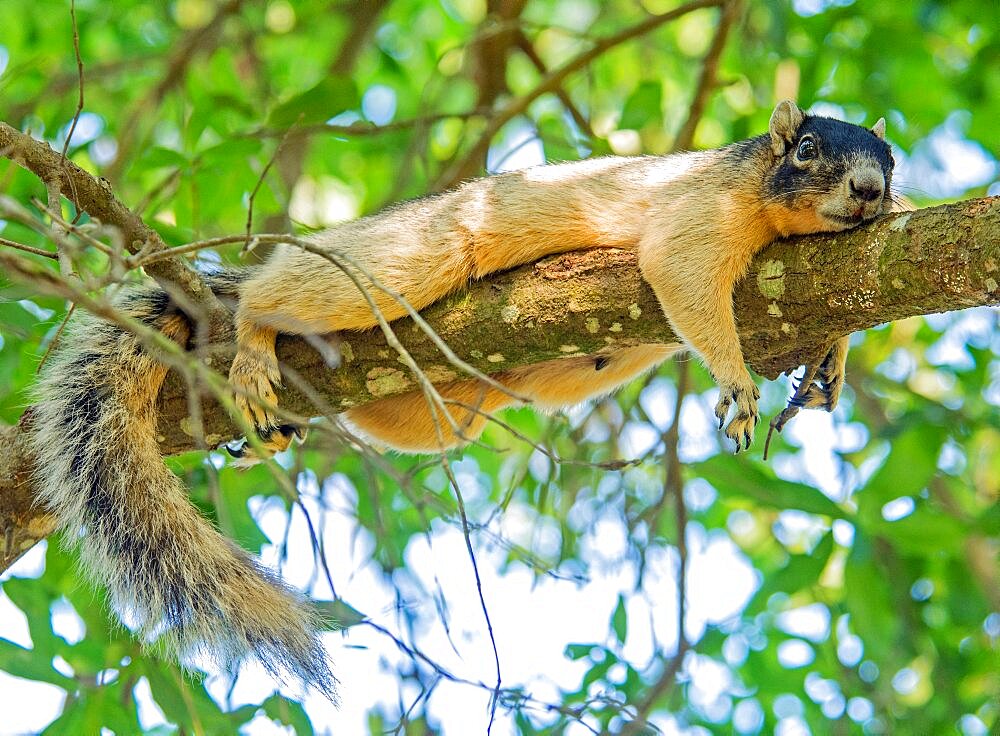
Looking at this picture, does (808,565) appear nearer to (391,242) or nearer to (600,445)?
(600,445)

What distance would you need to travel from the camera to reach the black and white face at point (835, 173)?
3.35m

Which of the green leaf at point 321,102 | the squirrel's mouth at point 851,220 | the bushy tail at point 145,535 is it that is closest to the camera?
the bushy tail at point 145,535

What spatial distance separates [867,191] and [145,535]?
8.64 feet

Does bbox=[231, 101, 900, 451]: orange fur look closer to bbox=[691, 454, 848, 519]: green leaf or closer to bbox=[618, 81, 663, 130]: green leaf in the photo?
bbox=[691, 454, 848, 519]: green leaf

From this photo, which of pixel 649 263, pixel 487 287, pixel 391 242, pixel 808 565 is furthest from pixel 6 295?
pixel 808 565

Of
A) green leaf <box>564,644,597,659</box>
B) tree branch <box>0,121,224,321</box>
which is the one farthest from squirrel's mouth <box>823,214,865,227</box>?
tree branch <box>0,121,224,321</box>

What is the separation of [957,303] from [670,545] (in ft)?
7.89

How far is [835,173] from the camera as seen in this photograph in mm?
3605

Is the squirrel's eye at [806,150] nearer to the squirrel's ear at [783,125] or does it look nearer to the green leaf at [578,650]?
the squirrel's ear at [783,125]

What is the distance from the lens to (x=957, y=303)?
9.30 ft

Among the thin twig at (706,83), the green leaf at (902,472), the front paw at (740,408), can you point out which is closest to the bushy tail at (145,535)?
the front paw at (740,408)

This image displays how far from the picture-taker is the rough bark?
2799mm

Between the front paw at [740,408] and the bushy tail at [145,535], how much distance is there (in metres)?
1.54

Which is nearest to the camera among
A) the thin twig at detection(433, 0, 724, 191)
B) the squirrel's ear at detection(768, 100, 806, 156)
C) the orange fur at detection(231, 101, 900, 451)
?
the orange fur at detection(231, 101, 900, 451)
